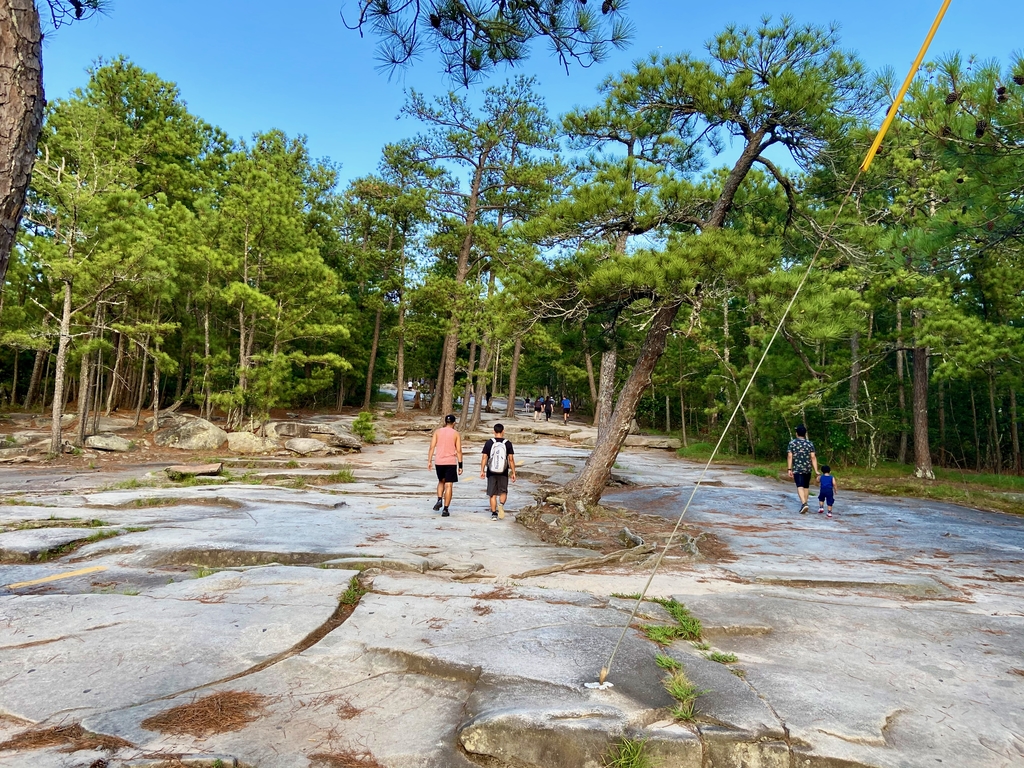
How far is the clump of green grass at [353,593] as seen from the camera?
15.0ft

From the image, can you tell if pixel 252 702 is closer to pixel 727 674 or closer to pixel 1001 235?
pixel 727 674

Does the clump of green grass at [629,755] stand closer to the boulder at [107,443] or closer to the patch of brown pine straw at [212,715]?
the patch of brown pine straw at [212,715]

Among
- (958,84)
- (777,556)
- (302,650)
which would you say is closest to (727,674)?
(302,650)

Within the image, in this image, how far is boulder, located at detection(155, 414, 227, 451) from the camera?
17656mm

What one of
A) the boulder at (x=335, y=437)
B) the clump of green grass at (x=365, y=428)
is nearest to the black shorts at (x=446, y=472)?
the boulder at (x=335, y=437)

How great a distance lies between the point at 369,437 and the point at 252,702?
59.7 ft

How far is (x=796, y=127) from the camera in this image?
825 cm

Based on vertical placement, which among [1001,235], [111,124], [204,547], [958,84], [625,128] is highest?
[111,124]

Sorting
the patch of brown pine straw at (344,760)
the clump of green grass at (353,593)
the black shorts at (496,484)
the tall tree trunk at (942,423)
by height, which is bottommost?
the clump of green grass at (353,593)

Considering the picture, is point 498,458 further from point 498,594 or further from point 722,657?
point 722,657

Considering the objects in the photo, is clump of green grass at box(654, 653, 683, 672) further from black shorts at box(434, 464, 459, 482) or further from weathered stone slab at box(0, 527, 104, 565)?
weathered stone slab at box(0, 527, 104, 565)

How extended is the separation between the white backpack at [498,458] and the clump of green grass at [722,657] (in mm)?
5554

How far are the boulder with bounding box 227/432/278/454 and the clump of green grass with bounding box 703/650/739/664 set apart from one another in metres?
16.4

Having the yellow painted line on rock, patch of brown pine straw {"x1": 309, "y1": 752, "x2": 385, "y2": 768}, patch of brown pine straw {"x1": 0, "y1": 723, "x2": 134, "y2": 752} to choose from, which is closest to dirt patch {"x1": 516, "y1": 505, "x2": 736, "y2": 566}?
patch of brown pine straw {"x1": 309, "y1": 752, "x2": 385, "y2": 768}
